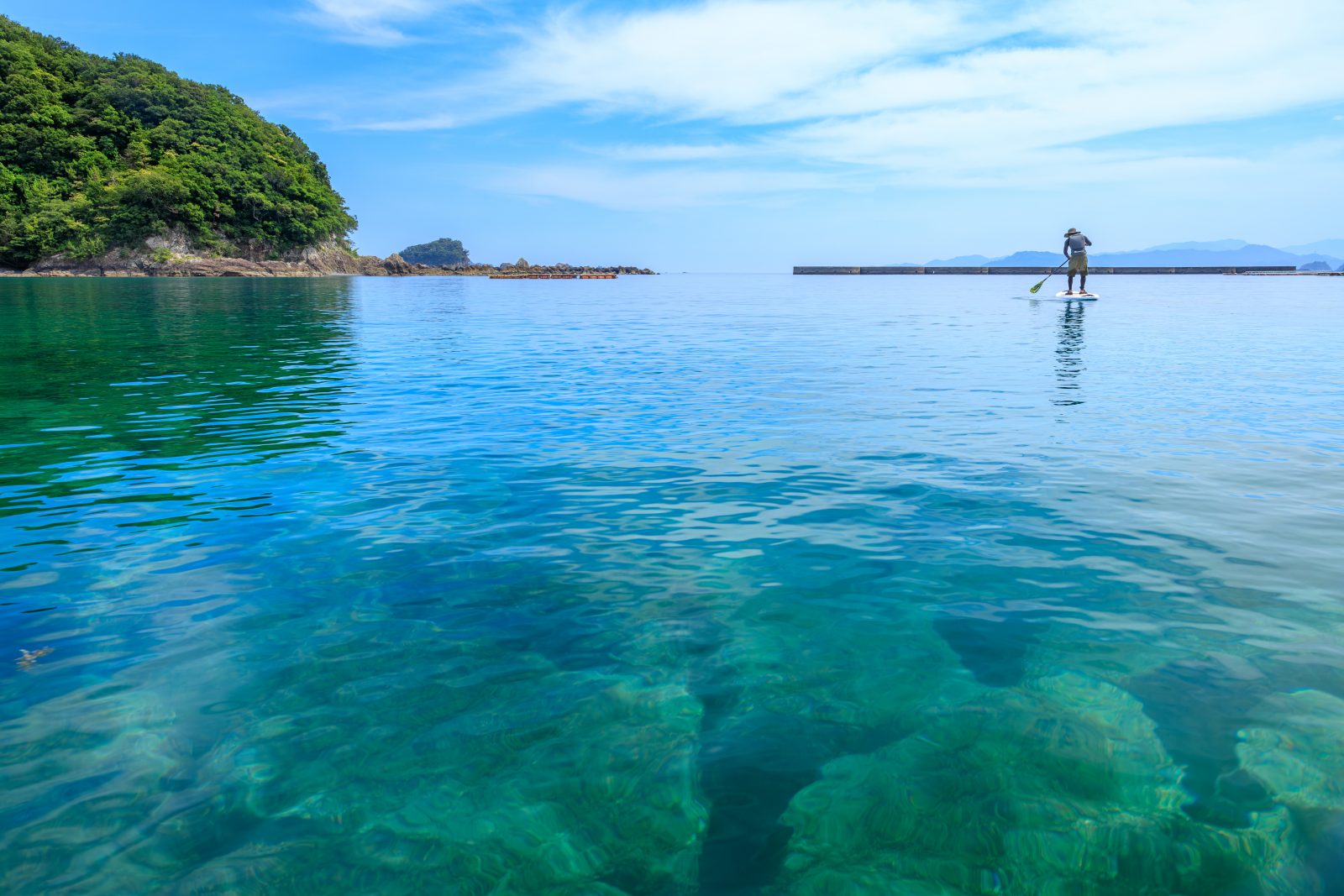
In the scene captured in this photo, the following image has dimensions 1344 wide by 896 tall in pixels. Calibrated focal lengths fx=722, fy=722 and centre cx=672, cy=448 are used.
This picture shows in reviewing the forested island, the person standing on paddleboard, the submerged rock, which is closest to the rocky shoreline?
the forested island

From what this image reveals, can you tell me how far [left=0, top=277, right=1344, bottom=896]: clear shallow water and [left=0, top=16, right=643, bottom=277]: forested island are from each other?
409ft

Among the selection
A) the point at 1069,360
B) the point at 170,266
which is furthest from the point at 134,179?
the point at 1069,360

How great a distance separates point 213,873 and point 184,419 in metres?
12.4

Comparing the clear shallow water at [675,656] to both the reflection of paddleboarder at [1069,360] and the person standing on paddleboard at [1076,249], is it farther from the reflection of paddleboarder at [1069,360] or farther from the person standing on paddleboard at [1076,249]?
the person standing on paddleboard at [1076,249]

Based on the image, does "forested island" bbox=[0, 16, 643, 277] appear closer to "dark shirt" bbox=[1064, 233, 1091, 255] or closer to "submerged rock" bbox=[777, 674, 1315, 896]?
"dark shirt" bbox=[1064, 233, 1091, 255]

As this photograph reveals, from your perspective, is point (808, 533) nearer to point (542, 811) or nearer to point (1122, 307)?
point (542, 811)

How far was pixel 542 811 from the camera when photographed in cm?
377

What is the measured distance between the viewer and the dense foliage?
107 meters

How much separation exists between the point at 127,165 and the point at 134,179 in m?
15.6

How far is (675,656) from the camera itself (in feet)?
17.3

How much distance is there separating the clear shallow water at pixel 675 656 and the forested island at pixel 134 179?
125 meters

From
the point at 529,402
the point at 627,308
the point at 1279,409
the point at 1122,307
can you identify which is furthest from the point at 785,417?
the point at 1122,307

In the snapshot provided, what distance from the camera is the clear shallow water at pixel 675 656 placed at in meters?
3.54

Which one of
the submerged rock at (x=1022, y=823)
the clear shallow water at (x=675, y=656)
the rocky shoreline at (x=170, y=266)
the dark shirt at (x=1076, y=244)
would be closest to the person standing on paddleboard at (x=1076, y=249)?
the dark shirt at (x=1076, y=244)
